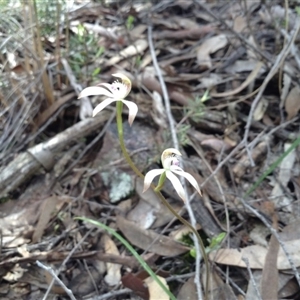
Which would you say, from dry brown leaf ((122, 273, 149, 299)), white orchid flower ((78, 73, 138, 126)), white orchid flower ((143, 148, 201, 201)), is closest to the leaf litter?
dry brown leaf ((122, 273, 149, 299))

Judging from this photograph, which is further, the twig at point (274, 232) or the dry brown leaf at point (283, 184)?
the dry brown leaf at point (283, 184)

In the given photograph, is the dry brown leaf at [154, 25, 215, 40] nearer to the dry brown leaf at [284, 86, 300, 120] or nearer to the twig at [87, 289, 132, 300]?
the dry brown leaf at [284, 86, 300, 120]

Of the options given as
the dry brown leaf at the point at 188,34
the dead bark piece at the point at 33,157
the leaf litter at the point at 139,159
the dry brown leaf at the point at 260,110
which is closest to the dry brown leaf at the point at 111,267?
the leaf litter at the point at 139,159

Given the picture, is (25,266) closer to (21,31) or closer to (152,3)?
(21,31)

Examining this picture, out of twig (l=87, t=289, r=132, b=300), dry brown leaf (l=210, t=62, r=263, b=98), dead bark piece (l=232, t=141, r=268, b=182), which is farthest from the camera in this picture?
dry brown leaf (l=210, t=62, r=263, b=98)

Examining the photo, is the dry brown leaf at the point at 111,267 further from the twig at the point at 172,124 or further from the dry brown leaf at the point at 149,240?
the twig at the point at 172,124

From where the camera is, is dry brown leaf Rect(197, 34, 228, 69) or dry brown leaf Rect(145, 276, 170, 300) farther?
dry brown leaf Rect(197, 34, 228, 69)

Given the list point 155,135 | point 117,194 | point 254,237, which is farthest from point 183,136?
point 254,237
